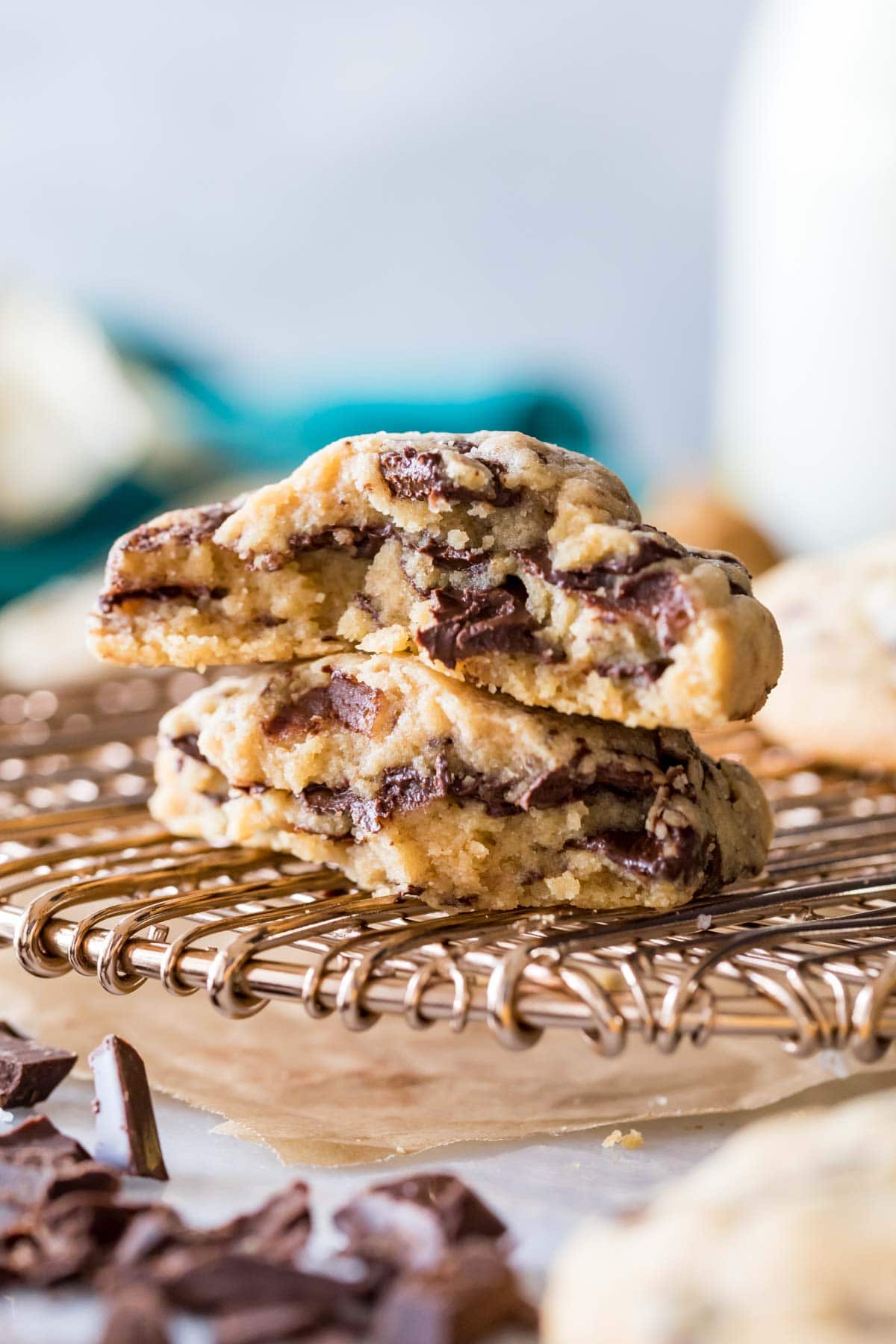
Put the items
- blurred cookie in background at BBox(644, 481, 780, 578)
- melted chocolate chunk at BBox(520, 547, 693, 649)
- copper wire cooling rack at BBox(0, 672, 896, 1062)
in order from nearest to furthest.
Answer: copper wire cooling rack at BBox(0, 672, 896, 1062)
melted chocolate chunk at BBox(520, 547, 693, 649)
blurred cookie in background at BBox(644, 481, 780, 578)

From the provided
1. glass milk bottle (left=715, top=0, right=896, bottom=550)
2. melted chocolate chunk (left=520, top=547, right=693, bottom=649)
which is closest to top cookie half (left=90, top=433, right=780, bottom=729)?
melted chocolate chunk (left=520, top=547, right=693, bottom=649)

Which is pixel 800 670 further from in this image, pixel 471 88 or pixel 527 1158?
pixel 471 88

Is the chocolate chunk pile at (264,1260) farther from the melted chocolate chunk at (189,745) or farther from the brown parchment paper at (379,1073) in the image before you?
the melted chocolate chunk at (189,745)

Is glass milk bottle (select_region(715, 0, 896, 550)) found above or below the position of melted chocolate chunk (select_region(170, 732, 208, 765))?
above

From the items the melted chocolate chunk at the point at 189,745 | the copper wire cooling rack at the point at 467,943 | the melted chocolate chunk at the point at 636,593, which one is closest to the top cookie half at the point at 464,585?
the melted chocolate chunk at the point at 636,593

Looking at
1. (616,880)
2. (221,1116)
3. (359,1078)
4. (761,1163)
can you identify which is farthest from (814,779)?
(761,1163)

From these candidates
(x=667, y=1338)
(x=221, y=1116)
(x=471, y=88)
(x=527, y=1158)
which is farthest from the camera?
(x=471, y=88)

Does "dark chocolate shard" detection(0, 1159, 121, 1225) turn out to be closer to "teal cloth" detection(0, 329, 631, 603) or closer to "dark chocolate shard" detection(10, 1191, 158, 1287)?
"dark chocolate shard" detection(10, 1191, 158, 1287)
